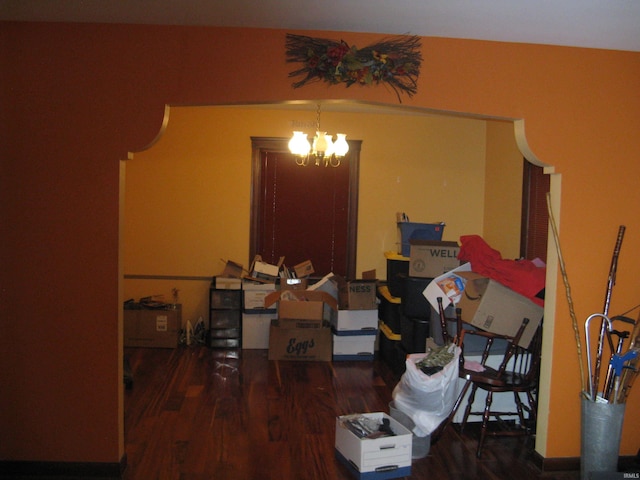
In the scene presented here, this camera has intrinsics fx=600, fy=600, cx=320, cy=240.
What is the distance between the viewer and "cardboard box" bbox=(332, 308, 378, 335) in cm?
606

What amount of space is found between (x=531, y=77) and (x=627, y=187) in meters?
0.89

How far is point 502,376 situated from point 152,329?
388 cm

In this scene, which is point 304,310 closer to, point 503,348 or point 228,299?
point 228,299

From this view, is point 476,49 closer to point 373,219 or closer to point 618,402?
point 618,402

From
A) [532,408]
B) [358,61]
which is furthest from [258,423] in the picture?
[358,61]

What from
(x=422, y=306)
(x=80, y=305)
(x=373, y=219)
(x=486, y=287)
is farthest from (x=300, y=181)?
(x=80, y=305)

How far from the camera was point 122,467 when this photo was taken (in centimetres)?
342

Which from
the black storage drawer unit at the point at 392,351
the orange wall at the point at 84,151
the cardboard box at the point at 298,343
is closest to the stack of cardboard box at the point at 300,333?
the cardboard box at the point at 298,343

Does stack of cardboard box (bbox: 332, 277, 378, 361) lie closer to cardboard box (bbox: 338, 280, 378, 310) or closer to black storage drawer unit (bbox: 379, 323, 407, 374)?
cardboard box (bbox: 338, 280, 378, 310)

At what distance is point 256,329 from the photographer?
6.44 meters

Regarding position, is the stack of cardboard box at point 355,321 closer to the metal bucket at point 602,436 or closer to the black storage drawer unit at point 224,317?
the black storage drawer unit at point 224,317

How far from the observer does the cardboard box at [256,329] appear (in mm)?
6430

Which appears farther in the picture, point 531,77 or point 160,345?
point 160,345

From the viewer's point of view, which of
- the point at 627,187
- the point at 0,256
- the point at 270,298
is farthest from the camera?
the point at 270,298
